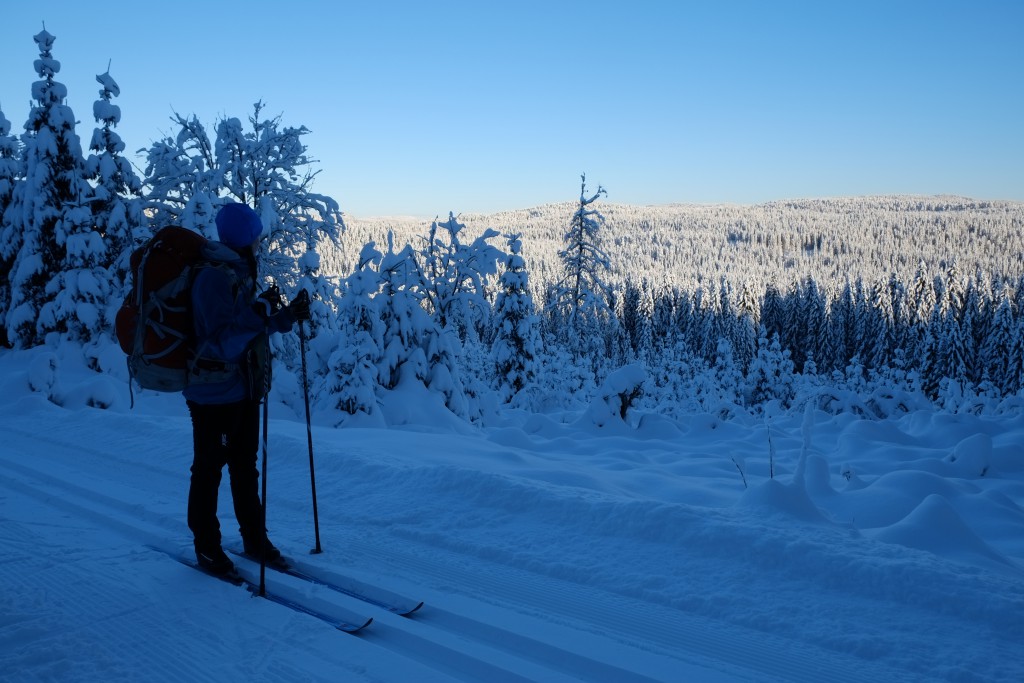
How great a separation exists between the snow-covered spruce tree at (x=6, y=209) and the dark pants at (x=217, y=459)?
70.5 feet

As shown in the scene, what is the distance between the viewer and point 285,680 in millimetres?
2543

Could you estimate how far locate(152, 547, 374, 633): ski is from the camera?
3.00m

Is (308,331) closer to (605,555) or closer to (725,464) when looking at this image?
(725,464)

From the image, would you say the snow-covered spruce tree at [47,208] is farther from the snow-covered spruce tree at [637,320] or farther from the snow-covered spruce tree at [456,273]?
the snow-covered spruce tree at [637,320]

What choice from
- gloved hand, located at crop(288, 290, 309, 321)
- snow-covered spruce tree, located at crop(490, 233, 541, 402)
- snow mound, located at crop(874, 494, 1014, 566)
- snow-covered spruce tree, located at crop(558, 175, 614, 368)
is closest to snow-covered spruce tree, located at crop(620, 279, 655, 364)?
snow-covered spruce tree, located at crop(558, 175, 614, 368)

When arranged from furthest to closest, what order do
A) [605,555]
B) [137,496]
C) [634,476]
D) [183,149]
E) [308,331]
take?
[183,149] → [308,331] → [634,476] → [137,496] → [605,555]

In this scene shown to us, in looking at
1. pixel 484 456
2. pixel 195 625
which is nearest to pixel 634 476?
pixel 484 456

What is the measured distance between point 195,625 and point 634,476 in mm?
4490

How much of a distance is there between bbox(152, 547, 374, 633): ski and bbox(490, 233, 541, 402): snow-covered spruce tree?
1827 cm

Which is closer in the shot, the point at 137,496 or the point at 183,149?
the point at 137,496

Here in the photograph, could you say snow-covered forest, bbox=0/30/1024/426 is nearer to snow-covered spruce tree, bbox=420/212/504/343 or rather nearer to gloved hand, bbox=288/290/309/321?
snow-covered spruce tree, bbox=420/212/504/343

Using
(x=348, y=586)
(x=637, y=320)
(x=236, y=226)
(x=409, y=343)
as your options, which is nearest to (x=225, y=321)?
(x=236, y=226)

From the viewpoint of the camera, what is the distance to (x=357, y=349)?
43.0 ft

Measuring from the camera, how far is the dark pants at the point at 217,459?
3.54 m
